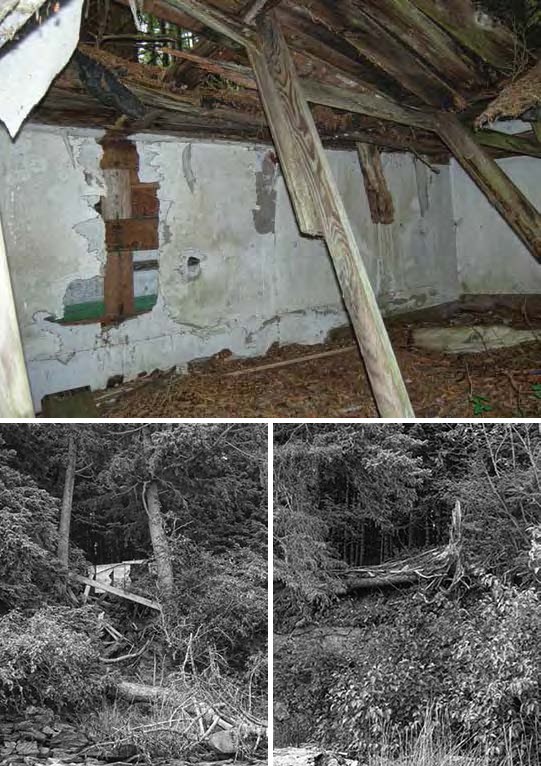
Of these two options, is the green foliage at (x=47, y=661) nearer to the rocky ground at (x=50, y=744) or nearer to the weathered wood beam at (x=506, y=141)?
the rocky ground at (x=50, y=744)

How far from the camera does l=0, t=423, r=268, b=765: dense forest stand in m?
2.95

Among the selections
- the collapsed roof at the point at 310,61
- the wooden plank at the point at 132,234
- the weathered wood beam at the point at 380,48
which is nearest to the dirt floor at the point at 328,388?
the wooden plank at the point at 132,234

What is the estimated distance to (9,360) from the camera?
2.31m

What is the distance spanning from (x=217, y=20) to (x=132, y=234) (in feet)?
11.8

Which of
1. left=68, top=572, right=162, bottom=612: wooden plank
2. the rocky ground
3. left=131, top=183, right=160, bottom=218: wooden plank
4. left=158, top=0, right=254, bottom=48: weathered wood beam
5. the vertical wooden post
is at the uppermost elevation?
left=158, top=0, right=254, bottom=48: weathered wood beam

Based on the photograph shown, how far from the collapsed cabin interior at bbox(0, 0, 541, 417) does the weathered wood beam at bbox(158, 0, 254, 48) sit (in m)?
0.01

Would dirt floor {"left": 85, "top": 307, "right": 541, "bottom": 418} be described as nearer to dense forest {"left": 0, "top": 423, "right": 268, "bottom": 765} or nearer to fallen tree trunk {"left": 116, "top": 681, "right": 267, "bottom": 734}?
dense forest {"left": 0, "top": 423, "right": 268, "bottom": 765}

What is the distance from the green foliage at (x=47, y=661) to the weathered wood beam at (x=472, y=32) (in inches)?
170

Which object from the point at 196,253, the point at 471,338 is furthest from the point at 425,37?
the point at 471,338

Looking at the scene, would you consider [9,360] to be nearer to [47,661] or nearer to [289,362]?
[47,661]

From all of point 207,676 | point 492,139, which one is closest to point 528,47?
point 492,139

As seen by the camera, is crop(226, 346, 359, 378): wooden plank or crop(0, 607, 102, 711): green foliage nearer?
crop(0, 607, 102, 711): green foliage

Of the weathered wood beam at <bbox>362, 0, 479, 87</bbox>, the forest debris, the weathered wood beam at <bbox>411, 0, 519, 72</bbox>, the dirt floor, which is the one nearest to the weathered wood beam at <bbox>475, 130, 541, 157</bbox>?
the weathered wood beam at <bbox>362, 0, 479, 87</bbox>

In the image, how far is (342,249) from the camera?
4.00m
